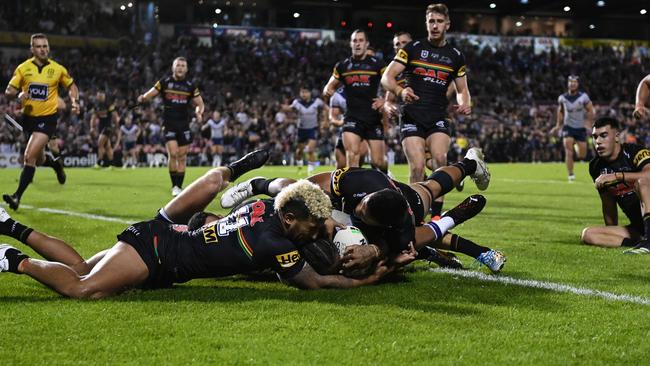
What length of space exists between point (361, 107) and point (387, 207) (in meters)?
8.01

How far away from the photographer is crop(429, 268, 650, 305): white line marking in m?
5.16

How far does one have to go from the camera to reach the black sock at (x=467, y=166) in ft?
25.2

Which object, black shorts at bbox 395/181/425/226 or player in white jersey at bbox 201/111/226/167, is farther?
player in white jersey at bbox 201/111/226/167

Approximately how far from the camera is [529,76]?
50.2m

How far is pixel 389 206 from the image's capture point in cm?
515

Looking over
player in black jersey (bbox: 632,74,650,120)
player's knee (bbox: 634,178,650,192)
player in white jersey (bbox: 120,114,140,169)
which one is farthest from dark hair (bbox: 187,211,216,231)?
player in white jersey (bbox: 120,114,140,169)

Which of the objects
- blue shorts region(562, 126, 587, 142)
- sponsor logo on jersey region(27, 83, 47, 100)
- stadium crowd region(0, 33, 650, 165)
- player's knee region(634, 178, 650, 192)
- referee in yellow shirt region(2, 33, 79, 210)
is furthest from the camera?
stadium crowd region(0, 33, 650, 165)

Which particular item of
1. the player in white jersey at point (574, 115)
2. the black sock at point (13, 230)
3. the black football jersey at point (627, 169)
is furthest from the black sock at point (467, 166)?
the player in white jersey at point (574, 115)

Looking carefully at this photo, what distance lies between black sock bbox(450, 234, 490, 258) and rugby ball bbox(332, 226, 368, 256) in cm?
133

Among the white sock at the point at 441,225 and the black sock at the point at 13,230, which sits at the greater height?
the black sock at the point at 13,230

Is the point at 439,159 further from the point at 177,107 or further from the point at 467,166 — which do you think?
the point at 177,107

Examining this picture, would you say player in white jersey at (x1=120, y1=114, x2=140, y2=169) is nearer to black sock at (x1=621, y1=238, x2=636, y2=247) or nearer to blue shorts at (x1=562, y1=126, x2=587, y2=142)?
blue shorts at (x1=562, y1=126, x2=587, y2=142)

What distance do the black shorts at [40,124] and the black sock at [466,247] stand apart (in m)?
7.91

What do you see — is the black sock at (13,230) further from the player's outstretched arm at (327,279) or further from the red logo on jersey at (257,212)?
the player's outstretched arm at (327,279)
